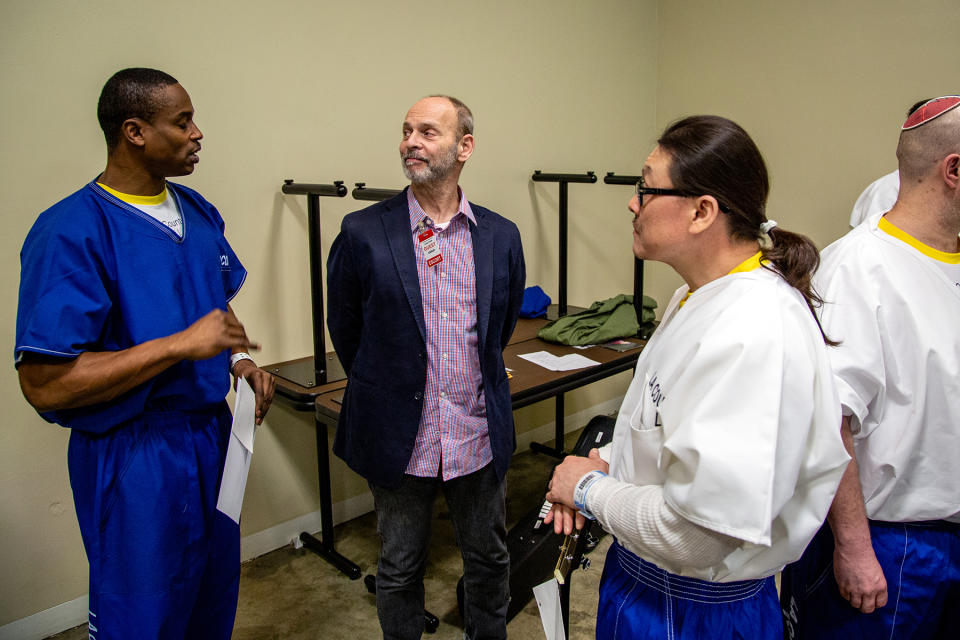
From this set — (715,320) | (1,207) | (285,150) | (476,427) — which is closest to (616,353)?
(476,427)

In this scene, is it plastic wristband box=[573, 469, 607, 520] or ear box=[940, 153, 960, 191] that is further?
ear box=[940, 153, 960, 191]

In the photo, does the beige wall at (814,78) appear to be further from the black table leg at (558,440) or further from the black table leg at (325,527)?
the black table leg at (325,527)

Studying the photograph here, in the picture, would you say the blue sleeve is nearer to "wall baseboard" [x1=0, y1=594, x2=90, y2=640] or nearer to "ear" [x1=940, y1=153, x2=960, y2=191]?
"wall baseboard" [x1=0, y1=594, x2=90, y2=640]

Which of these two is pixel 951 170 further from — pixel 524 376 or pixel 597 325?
pixel 597 325

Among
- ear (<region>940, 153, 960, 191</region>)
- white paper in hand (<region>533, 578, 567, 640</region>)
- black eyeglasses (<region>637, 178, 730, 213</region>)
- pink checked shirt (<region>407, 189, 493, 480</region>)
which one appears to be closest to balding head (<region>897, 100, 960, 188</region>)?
ear (<region>940, 153, 960, 191</region>)

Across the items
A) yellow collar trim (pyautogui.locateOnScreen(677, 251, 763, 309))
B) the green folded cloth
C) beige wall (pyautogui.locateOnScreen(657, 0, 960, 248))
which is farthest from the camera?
beige wall (pyautogui.locateOnScreen(657, 0, 960, 248))

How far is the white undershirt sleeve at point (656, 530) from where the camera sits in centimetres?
90

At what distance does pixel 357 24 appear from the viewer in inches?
102

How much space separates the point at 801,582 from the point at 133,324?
1.57m

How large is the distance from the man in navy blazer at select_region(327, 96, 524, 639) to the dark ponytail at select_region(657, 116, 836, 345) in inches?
30.1

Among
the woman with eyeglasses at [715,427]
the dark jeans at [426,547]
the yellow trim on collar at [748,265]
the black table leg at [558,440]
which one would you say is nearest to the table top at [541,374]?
the dark jeans at [426,547]

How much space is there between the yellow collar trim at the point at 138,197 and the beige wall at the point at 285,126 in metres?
0.77

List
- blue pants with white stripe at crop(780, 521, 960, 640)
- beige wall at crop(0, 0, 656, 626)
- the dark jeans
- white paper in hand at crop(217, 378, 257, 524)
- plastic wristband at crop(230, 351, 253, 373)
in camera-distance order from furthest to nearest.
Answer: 1. beige wall at crop(0, 0, 656, 626)
2. the dark jeans
3. plastic wristband at crop(230, 351, 253, 373)
4. white paper in hand at crop(217, 378, 257, 524)
5. blue pants with white stripe at crop(780, 521, 960, 640)

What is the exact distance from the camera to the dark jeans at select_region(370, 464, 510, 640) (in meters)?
1.73
